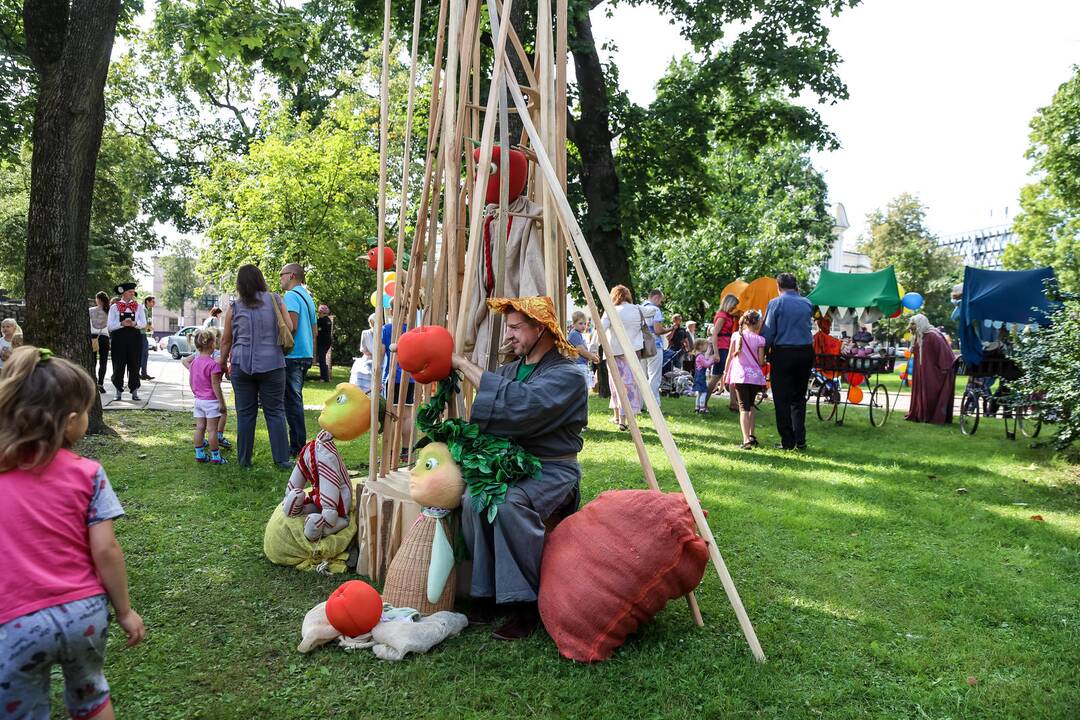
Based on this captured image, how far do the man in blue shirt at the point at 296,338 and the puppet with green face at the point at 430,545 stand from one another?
11.6ft


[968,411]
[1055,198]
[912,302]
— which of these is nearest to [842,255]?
[1055,198]

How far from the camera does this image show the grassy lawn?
9.41ft

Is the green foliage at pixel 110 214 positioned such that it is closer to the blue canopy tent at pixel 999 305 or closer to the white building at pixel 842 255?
the blue canopy tent at pixel 999 305

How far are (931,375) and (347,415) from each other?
10.3 metres

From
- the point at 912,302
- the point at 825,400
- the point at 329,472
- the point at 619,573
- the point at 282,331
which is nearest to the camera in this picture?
the point at 619,573

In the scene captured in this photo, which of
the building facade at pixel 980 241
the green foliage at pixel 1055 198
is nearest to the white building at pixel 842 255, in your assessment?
the building facade at pixel 980 241

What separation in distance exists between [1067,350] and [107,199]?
26442 mm

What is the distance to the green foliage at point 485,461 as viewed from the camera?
3357mm

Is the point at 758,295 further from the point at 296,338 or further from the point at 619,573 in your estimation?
the point at 619,573

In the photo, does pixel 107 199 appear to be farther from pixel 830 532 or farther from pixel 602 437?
pixel 830 532

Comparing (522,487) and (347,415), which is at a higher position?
(347,415)

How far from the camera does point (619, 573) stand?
3170 millimetres

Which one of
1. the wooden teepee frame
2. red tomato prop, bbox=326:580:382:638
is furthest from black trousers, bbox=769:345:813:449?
red tomato prop, bbox=326:580:382:638

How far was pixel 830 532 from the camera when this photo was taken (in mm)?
5180
